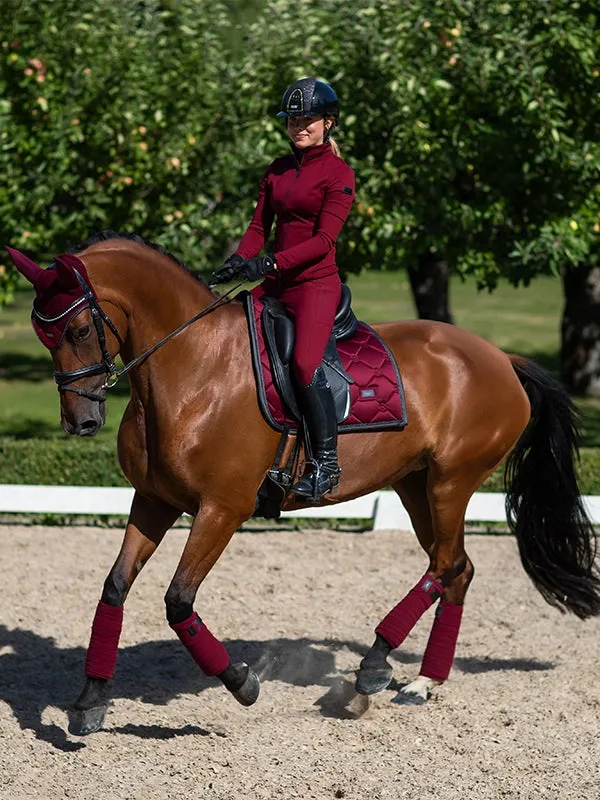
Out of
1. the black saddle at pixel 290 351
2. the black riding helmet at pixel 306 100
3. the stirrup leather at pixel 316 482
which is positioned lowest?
the stirrup leather at pixel 316 482

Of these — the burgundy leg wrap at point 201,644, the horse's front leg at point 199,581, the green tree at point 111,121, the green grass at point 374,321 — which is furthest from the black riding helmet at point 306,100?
the green tree at point 111,121

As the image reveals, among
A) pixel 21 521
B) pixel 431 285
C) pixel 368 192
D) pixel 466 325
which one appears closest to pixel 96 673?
pixel 21 521

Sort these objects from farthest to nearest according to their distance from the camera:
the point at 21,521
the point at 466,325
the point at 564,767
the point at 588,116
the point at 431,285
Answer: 1. the point at 466,325
2. the point at 431,285
3. the point at 588,116
4. the point at 21,521
5. the point at 564,767

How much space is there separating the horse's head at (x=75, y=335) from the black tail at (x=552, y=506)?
2.63 m

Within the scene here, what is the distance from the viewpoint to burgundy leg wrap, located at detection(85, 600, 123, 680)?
17.8 ft

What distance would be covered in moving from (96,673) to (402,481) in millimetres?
2062

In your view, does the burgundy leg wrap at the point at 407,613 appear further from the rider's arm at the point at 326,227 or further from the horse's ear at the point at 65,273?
the horse's ear at the point at 65,273

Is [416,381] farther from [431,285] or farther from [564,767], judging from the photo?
[431,285]

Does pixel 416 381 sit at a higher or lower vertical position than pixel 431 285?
higher

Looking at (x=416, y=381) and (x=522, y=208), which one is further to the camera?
(x=522, y=208)

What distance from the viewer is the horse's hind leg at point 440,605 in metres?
5.99

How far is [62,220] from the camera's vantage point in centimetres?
1206

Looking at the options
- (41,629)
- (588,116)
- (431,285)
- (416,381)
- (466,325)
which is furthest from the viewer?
(466,325)

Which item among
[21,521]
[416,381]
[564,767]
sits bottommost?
[21,521]
